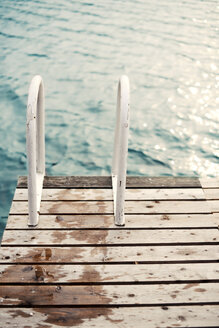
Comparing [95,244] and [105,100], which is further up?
Result: [95,244]

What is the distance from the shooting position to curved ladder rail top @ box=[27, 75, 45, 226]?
259cm

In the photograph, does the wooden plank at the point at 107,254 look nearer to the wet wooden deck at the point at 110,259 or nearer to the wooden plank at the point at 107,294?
the wet wooden deck at the point at 110,259

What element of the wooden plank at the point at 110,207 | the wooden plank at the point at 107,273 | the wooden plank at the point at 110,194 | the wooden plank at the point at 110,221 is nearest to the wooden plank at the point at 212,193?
the wooden plank at the point at 110,194

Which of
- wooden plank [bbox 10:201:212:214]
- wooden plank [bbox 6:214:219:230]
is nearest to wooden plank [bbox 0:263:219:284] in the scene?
wooden plank [bbox 6:214:219:230]

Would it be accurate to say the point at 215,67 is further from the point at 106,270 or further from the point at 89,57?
the point at 106,270

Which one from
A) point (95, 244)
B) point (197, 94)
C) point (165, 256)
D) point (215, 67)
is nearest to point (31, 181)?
point (95, 244)

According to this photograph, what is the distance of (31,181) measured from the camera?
2738 mm

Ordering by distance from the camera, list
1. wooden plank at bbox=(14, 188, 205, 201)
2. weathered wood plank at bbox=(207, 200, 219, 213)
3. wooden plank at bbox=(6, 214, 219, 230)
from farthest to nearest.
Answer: weathered wood plank at bbox=(207, 200, 219, 213), wooden plank at bbox=(14, 188, 205, 201), wooden plank at bbox=(6, 214, 219, 230)

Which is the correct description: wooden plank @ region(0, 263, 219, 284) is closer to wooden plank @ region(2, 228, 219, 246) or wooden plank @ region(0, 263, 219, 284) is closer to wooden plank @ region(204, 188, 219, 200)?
wooden plank @ region(2, 228, 219, 246)

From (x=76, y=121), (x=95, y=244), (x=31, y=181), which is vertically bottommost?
(x=76, y=121)

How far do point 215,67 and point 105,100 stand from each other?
94.8 inches

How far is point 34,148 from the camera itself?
2639mm

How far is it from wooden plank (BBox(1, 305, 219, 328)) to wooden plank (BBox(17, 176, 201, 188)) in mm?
1198

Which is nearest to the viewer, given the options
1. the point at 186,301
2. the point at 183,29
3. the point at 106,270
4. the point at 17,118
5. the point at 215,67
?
the point at 186,301
